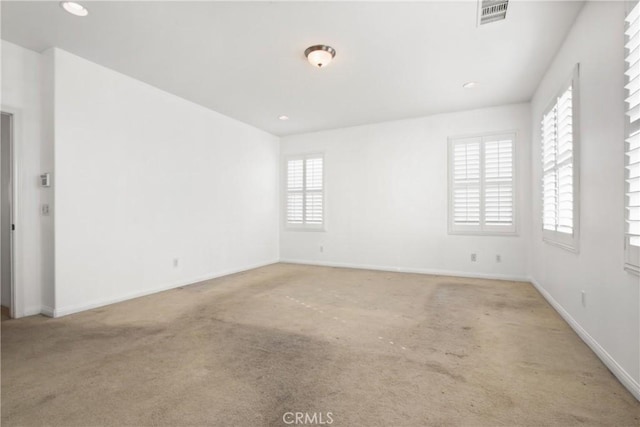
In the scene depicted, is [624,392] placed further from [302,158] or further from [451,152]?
[302,158]

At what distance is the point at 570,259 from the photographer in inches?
115

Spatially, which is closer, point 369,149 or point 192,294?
point 192,294

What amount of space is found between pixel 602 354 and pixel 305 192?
5137 mm

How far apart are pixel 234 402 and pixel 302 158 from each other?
5354mm

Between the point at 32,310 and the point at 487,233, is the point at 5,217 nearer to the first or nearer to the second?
the point at 32,310

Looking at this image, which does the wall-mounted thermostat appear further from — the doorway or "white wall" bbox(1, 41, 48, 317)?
the doorway

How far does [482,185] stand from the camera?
4.99 metres

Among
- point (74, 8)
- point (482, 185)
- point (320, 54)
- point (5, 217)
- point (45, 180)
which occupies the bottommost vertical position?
point (5, 217)

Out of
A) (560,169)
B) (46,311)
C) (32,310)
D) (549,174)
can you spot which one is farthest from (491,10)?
(32,310)

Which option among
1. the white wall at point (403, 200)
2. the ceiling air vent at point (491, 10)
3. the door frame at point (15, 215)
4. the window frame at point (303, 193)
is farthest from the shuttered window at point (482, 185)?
the door frame at point (15, 215)

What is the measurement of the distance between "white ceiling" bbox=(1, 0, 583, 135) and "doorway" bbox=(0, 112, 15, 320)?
3.54ft

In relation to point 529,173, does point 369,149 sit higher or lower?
higher

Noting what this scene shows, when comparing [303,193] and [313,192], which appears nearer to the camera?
[313,192]

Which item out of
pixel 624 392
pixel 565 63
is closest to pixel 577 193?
pixel 565 63
